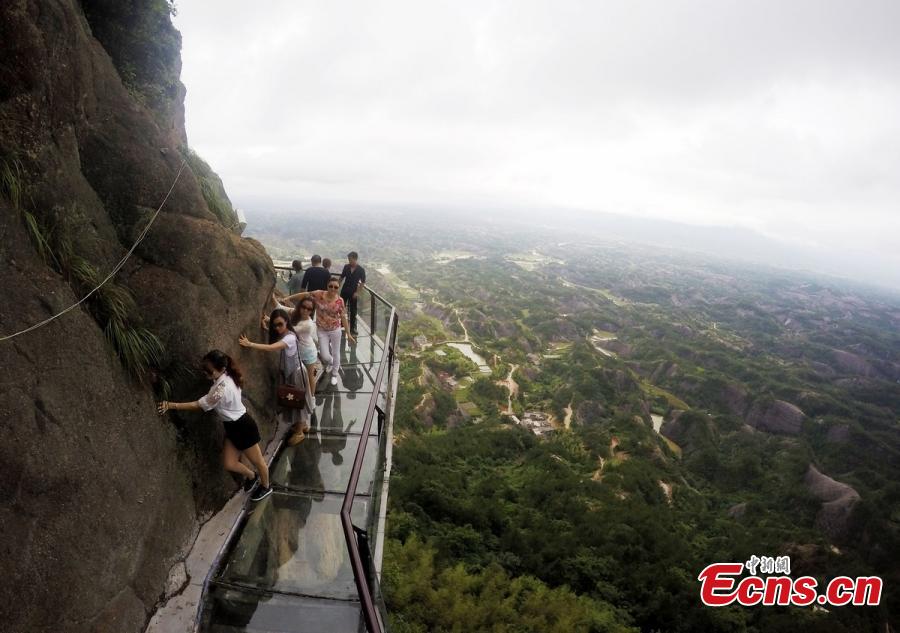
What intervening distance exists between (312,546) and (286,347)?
2.37 meters

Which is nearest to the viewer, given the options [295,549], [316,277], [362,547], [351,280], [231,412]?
[362,547]

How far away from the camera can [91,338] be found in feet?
12.1

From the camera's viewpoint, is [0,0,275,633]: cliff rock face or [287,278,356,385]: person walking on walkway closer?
[0,0,275,633]: cliff rock face

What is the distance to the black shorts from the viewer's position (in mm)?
4465

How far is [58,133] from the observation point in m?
4.14

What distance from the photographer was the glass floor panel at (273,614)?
3.80 m

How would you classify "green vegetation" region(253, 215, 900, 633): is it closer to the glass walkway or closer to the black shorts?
the glass walkway

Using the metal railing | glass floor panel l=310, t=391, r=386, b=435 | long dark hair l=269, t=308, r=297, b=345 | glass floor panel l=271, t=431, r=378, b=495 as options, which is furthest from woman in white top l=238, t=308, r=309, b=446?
the metal railing

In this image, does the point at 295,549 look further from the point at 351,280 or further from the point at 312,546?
the point at 351,280

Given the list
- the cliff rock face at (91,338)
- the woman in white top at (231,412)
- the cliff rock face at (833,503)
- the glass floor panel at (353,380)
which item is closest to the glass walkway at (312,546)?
the woman in white top at (231,412)

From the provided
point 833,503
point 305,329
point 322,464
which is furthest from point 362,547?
point 833,503

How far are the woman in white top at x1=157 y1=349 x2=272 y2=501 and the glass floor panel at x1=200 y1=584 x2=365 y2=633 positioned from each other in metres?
1.08

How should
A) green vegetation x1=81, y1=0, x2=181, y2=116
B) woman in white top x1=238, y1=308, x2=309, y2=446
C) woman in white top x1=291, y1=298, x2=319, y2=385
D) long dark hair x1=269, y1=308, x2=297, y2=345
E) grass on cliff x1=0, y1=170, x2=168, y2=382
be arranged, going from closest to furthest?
grass on cliff x1=0, y1=170, x2=168, y2=382 < woman in white top x1=238, y1=308, x2=309, y2=446 < long dark hair x1=269, y1=308, x2=297, y2=345 < woman in white top x1=291, y1=298, x2=319, y2=385 < green vegetation x1=81, y1=0, x2=181, y2=116

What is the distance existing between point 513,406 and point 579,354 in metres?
17.4
